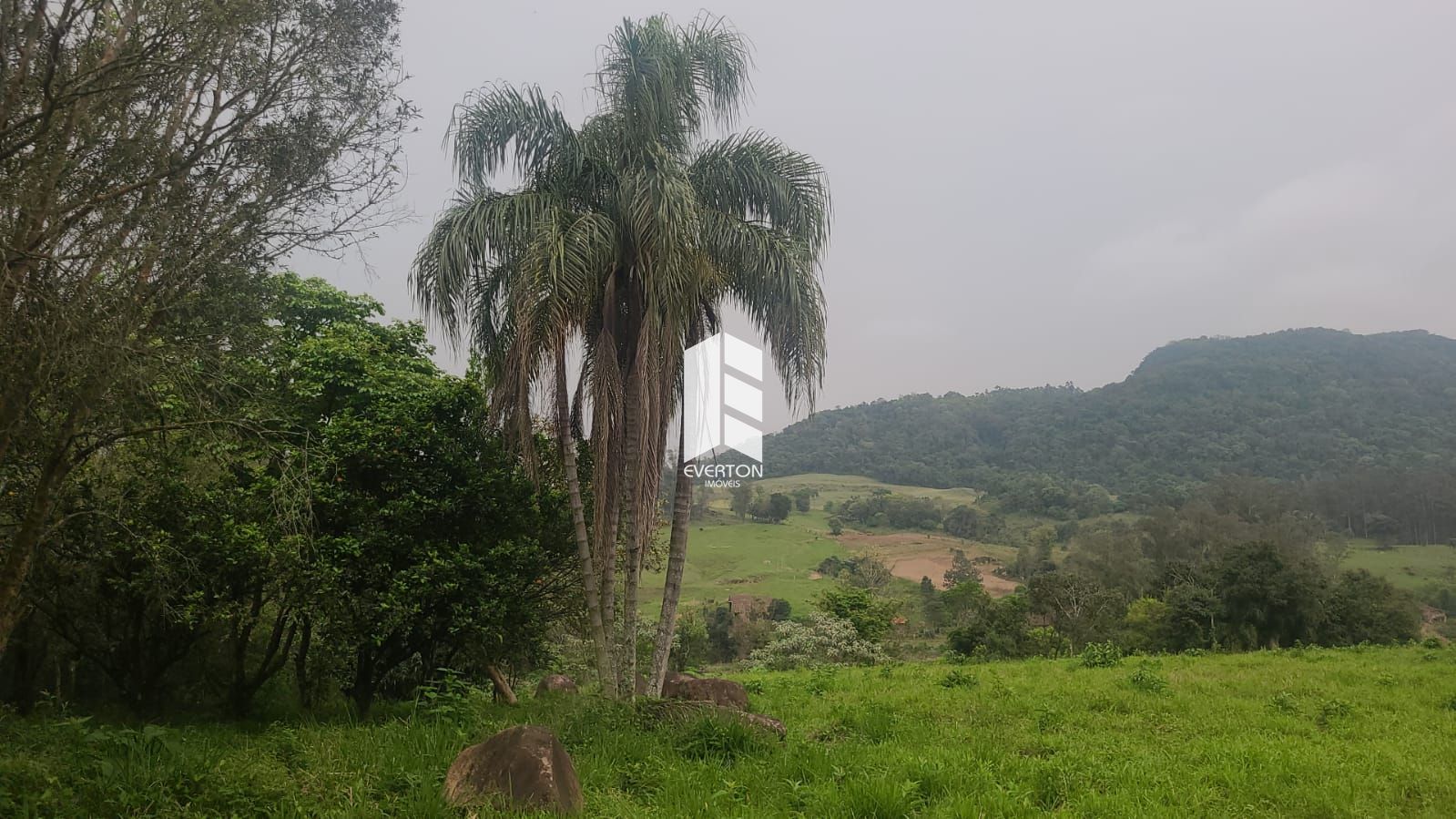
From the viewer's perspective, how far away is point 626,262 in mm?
8844

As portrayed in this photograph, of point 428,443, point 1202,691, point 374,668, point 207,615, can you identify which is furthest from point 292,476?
point 1202,691

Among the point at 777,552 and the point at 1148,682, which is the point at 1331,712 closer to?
the point at 1148,682

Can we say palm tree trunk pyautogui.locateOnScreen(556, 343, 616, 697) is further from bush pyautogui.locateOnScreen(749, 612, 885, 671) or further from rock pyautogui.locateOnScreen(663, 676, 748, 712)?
bush pyautogui.locateOnScreen(749, 612, 885, 671)

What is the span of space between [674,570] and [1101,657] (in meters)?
8.67

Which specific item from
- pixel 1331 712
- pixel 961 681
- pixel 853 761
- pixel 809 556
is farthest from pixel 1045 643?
pixel 809 556

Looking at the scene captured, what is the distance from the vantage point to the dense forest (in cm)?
6775

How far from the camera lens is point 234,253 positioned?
5.51m

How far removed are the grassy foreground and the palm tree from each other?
2.56 meters

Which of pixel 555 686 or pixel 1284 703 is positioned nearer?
pixel 1284 703

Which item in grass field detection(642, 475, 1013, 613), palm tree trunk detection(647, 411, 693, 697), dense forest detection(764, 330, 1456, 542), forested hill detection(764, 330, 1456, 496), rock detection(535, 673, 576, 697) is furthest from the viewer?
forested hill detection(764, 330, 1456, 496)

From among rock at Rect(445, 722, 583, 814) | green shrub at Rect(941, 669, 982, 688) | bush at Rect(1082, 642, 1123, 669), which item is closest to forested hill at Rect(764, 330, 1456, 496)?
bush at Rect(1082, 642, 1123, 669)

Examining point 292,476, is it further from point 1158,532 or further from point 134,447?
point 1158,532

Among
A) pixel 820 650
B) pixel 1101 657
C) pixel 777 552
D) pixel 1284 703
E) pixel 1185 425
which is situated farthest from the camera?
A: pixel 1185 425

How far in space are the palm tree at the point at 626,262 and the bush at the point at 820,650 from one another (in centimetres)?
1590
